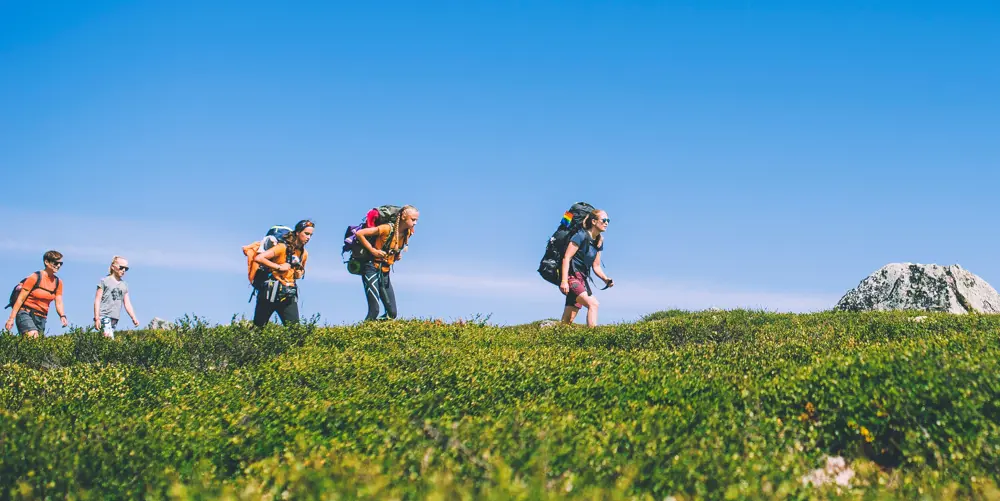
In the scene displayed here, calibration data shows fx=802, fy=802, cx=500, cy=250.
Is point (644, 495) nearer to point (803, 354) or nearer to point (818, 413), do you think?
point (818, 413)

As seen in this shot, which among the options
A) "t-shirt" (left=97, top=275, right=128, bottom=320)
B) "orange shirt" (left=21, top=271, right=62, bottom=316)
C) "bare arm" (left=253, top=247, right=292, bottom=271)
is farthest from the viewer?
"t-shirt" (left=97, top=275, right=128, bottom=320)

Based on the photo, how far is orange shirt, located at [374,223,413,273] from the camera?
16891 mm

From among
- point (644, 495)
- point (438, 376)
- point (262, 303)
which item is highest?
point (262, 303)

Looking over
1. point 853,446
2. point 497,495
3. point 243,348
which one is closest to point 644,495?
point 497,495

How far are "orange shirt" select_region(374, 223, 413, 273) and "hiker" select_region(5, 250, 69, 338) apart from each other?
7463 mm

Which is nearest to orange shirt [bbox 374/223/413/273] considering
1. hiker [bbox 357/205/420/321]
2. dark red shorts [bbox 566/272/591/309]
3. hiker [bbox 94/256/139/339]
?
hiker [bbox 357/205/420/321]

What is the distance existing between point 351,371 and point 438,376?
159 centimetres

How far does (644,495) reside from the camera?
496 centimetres

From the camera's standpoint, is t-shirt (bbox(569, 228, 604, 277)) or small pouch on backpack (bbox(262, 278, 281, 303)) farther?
t-shirt (bbox(569, 228, 604, 277))

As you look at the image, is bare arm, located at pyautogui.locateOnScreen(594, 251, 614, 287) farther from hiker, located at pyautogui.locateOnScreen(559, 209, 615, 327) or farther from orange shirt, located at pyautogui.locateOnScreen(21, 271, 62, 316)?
orange shirt, located at pyautogui.locateOnScreen(21, 271, 62, 316)

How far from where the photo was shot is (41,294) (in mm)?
18734

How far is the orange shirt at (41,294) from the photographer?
18.6 metres

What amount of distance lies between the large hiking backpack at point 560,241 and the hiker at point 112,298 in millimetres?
10194

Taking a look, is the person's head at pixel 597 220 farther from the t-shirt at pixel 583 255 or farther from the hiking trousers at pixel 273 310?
the hiking trousers at pixel 273 310
